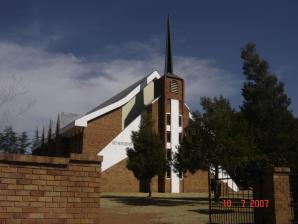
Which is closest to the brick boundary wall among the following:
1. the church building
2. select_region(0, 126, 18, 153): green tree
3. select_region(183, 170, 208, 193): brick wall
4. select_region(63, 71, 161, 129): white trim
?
select_region(0, 126, 18, 153): green tree

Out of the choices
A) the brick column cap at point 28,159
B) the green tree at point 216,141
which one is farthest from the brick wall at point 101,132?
the brick column cap at point 28,159

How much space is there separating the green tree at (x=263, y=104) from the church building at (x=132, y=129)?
1213 centimetres

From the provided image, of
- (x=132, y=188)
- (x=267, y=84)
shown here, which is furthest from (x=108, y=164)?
(x=267, y=84)

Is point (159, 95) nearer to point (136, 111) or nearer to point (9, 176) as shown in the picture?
point (136, 111)

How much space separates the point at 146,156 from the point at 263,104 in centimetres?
798

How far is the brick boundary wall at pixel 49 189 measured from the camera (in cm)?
432

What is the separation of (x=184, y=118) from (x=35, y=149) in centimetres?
2947

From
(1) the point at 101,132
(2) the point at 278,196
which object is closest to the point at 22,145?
(1) the point at 101,132

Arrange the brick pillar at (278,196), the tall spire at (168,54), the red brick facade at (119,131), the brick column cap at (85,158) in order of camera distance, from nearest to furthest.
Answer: the brick column cap at (85,158), the brick pillar at (278,196), the red brick facade at (119,131), the tall spire at (168,54)

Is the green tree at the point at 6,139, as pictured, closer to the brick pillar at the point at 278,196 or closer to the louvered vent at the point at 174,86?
the brick pillar at the point at 278,196

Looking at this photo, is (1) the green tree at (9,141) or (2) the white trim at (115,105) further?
(2) the white trim at (115,105)

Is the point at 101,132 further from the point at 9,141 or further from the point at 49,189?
the point at 49,189

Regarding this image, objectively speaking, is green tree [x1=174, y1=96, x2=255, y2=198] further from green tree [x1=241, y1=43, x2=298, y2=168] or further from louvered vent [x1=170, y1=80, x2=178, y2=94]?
louvered vent [x1=170, y1=80, x2=178, y2=94]

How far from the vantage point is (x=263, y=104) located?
75.7ft
